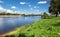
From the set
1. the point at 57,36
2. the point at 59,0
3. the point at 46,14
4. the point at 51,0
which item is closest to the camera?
the point at 57,36

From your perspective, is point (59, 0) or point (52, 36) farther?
point (59, 0)

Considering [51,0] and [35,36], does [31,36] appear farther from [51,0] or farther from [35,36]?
[51,0]

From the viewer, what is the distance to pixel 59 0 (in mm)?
25641

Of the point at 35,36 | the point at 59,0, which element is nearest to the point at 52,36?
the point at 35,36

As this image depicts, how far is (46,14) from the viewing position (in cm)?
6412

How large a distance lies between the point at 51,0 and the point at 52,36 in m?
42.7

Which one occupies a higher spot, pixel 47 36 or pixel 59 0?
pixel 59 0

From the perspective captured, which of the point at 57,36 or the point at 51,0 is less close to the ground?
the point at 51,0

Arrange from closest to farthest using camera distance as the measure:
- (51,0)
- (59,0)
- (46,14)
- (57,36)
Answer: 1. (57,36)
2. (59,0)
3. (51,0)
4. (46,14)

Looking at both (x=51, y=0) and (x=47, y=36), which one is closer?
(x=47, y=36)

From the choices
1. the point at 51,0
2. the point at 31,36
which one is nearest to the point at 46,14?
the point at 51,0

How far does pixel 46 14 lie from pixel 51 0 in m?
9.92

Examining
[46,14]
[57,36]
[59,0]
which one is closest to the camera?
[57,36]

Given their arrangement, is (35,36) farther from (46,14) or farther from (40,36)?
(46,14)
